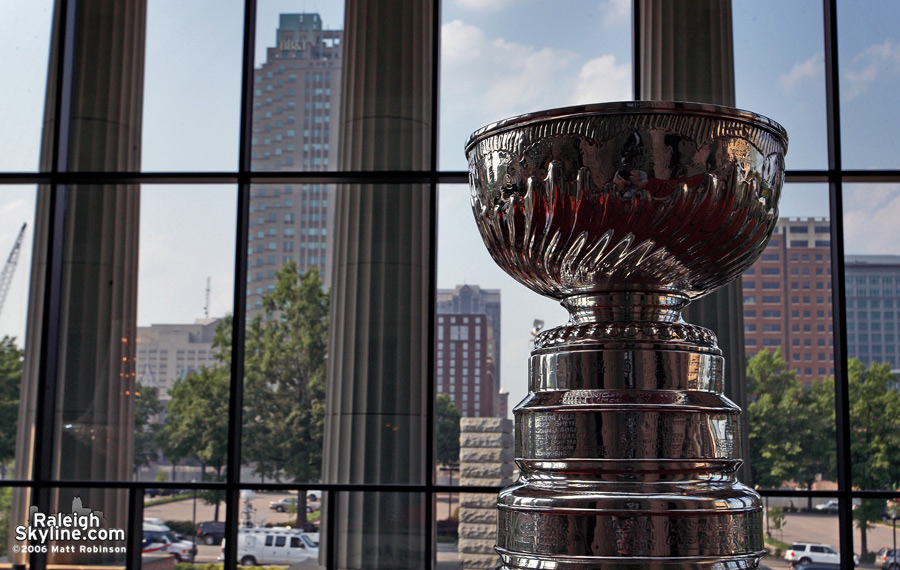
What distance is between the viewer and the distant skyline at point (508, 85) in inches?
213

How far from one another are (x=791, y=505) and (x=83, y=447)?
428 centimetres

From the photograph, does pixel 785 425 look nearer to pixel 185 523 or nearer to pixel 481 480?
pixel 481 480

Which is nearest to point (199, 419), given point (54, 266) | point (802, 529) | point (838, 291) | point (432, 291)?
point (54, 266)

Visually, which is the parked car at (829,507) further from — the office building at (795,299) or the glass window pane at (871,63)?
the glass window pane at (871,63)

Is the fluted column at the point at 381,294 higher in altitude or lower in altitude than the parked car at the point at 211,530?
higher

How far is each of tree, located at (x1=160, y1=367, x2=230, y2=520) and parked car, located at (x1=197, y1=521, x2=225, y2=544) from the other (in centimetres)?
8

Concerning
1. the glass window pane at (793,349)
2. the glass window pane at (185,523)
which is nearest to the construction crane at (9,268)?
the glass window pane at (185,523)

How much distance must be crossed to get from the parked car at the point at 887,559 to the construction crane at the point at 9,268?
18.7 feet

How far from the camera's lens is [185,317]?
8.43 meters

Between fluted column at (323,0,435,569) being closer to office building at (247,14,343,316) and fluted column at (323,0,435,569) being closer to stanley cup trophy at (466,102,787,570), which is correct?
office building at (247,14,343,316)

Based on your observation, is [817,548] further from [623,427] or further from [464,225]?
[623,427]

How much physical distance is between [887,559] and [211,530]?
4.10 m

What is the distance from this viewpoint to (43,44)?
5.55 metres

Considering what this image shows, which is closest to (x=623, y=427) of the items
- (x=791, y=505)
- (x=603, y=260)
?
(x=603, y=260)
